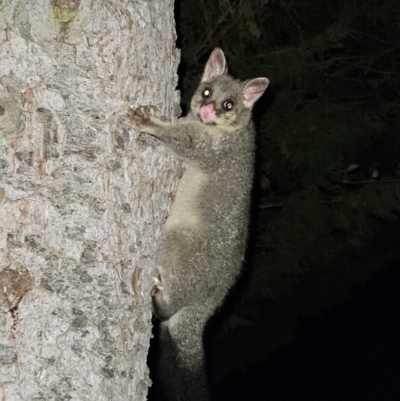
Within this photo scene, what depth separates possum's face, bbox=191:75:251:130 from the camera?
4098 millimetres

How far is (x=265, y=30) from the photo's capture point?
20.9ft

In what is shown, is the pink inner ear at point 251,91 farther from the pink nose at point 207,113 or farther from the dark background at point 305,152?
the dark background at point 305,152

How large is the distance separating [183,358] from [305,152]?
323 cm

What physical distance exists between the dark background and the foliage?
12 mm

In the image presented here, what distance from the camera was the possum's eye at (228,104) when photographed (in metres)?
4.23

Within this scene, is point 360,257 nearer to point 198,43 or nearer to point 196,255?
point 198,43

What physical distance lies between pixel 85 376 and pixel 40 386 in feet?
0.58

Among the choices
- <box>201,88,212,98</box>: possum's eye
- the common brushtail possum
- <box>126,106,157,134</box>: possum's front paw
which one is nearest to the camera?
<box>126,106,157,134</box>: possum's front paw

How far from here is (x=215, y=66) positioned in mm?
4512

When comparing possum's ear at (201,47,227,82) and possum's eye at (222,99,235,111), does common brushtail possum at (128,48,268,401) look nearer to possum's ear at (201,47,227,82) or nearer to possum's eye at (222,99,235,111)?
possum's eye at (222,99,235,111)

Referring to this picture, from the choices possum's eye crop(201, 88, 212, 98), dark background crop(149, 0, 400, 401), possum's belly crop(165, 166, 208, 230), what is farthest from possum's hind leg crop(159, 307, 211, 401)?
dark background crop(149, 0, 400, 401)

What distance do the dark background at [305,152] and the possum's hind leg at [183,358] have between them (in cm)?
203

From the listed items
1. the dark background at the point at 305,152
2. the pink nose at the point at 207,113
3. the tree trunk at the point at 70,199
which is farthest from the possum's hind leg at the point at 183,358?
the dark background at the point at 305,152

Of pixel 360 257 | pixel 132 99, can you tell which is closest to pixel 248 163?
pixel 132 99
